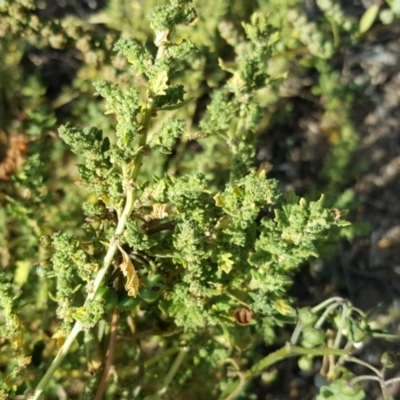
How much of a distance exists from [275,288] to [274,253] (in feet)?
0.43

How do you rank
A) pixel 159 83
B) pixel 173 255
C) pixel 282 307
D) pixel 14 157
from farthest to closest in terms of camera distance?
pixel 14 157
pixel 282 307
pixel 173 255
pixel 159 83

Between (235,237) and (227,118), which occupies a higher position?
(227,118)

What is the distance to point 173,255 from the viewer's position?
4.79ft

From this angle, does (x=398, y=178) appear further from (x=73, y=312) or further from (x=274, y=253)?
(x=73, y=312)

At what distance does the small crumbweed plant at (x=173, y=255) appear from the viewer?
4.44ft

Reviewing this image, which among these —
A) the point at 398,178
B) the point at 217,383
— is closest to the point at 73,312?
the point at 217,383

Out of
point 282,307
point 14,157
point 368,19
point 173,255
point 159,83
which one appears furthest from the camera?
point 368,19

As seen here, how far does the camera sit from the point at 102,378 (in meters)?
1.72

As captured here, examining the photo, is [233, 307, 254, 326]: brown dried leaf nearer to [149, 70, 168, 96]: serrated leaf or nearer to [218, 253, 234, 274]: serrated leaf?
[218, 253, 234, 274]: serrated leaf

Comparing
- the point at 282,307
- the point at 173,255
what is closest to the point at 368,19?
the point at 282,307

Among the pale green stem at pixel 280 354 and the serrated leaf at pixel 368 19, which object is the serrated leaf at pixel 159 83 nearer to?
the pale green stem at pixel 280 354

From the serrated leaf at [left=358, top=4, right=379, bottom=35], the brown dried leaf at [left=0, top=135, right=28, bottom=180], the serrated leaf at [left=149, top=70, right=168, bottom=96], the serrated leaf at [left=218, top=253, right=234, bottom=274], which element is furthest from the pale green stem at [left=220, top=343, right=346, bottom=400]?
the serrated leaf at [left=358, top=4, right=379, bottom=35]

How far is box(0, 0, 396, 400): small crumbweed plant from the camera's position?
4.44 feet

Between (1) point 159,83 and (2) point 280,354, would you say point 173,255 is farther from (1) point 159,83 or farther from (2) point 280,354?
(2) point 280,354
